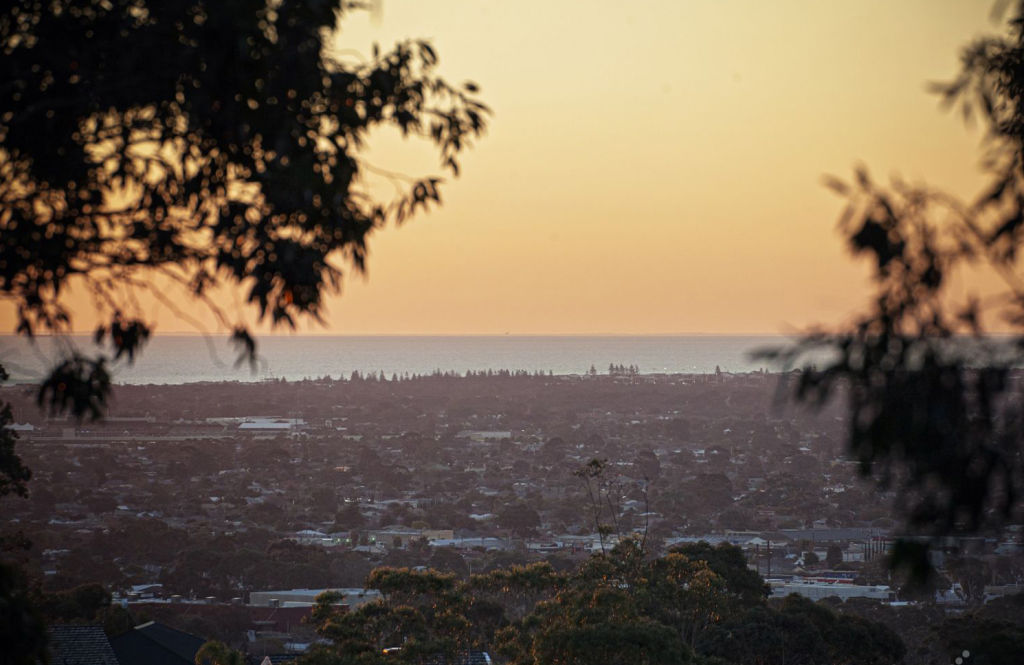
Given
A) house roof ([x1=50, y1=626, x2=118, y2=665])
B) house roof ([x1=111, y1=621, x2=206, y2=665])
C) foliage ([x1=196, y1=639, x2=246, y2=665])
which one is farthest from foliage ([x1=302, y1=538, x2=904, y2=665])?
house roof ([x1=111, y1=621, x2=206, y2=665])

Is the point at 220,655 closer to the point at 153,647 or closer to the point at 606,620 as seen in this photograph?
the point at 153,647

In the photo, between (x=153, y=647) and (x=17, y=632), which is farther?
(x=153, y=647)

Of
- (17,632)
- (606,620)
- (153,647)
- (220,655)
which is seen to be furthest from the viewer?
(153,647)

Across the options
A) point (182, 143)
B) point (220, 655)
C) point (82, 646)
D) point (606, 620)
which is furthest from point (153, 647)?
point (182, 143)

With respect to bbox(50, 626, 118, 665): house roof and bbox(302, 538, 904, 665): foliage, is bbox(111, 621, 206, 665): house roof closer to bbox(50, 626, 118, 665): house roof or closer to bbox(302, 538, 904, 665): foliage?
bbox(50, 626, 118, 665): house roof

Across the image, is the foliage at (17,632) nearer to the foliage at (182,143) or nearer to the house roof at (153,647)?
the foliage at (182,143)

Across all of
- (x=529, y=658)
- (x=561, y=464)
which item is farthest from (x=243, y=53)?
(x=561, y=464)
